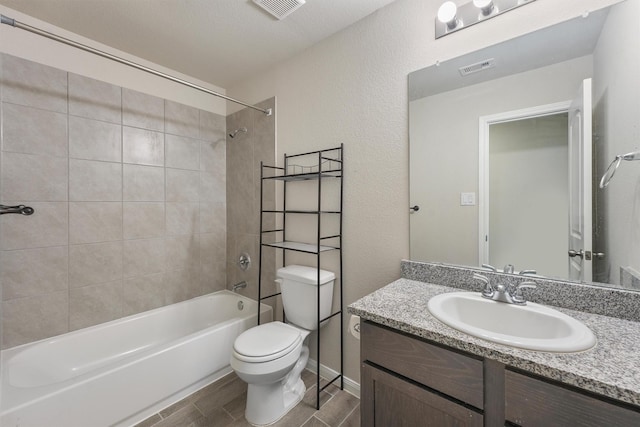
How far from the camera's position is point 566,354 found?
73 centimetres

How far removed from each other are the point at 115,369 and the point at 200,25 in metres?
2.14

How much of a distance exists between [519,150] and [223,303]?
259cm

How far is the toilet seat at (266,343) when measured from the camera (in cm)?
142

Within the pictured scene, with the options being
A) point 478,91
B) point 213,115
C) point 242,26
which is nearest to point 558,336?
point 478,91

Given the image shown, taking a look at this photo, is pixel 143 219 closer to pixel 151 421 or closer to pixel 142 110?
pixel 142 110

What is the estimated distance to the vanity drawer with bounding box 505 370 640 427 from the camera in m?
0.62

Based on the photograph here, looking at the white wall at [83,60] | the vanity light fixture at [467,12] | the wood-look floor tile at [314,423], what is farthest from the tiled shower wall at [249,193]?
the vanity light fixture at [467,12]

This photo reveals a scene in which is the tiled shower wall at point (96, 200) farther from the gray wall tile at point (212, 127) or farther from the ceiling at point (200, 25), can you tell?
the ceiling at point (200, 25)

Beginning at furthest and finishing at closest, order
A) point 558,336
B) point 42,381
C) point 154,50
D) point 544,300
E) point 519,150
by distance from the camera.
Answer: point 154,50
point 42,381
point 519,150
point 544,300
point 558,336

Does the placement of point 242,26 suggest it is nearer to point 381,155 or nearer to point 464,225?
point 381,155

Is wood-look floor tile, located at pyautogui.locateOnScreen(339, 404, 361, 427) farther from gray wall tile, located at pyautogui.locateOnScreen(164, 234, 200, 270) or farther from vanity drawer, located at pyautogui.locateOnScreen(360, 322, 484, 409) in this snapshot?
gray wall tile, located at pyautogui.locateOnScreen(164, 234, 200, 270)

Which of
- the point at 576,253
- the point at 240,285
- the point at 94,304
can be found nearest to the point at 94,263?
the point at 94,304

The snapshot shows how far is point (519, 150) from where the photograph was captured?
47.3 inches

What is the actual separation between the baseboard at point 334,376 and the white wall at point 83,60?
98.0 inches
